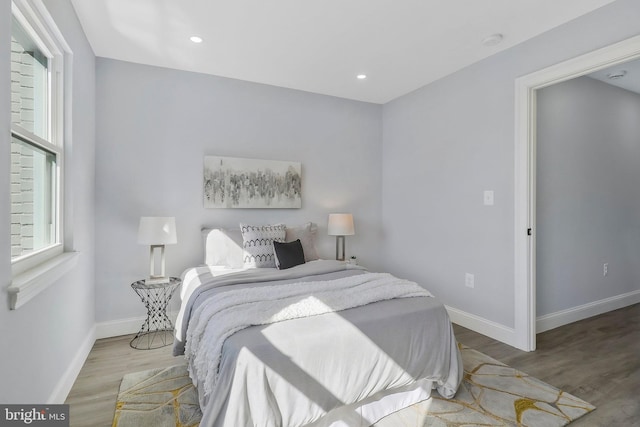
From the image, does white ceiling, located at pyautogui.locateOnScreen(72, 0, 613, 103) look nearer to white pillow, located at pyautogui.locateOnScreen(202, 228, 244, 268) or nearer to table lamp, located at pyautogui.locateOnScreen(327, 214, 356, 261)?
table lamp, located at pyautogui.locateOnScreen(327, 214, 356, 261)

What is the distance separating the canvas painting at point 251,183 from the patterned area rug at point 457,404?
173 cm

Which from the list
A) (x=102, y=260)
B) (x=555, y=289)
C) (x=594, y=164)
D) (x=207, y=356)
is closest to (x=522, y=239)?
(x=555, y=289)

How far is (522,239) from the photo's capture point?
2.81 meters

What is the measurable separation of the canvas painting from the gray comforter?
1.41m

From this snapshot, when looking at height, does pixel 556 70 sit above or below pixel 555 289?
above

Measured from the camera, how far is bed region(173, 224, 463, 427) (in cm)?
151

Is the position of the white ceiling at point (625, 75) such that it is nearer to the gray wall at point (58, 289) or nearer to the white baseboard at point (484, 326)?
the white baseboard at point (484, 326)

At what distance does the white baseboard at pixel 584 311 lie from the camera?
3.21 m

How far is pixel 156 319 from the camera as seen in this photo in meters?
3.24

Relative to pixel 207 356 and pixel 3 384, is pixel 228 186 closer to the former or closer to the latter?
pixel 207 356

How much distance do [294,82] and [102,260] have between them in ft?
8.60

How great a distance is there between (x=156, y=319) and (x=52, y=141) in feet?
6.12

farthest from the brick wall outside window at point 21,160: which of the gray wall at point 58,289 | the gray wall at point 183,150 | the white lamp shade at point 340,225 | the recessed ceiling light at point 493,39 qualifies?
the recessed ceiling light at point 493,39

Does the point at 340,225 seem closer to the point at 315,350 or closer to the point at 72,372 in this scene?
the point at 315,350
